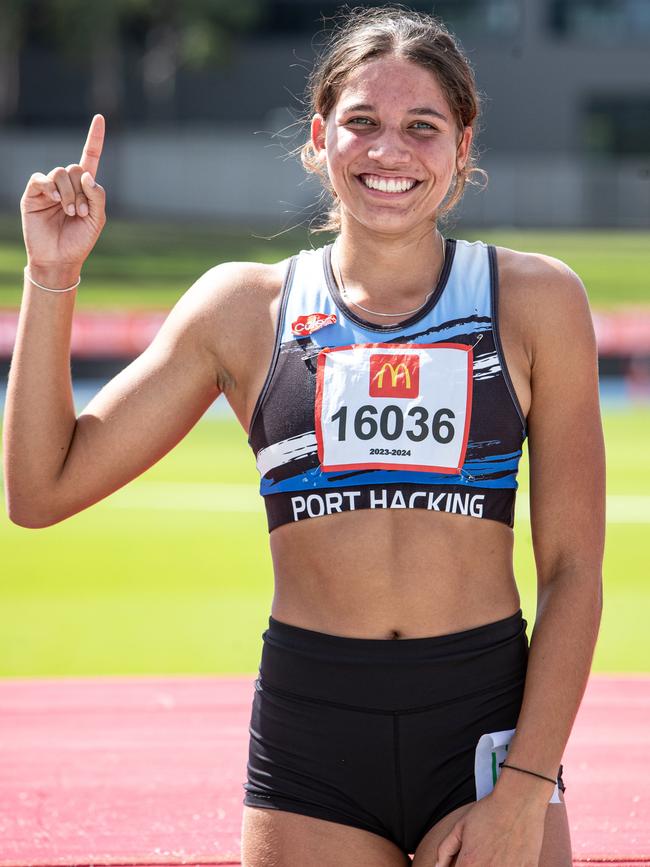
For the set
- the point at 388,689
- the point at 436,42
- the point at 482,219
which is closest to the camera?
the point at 388,689

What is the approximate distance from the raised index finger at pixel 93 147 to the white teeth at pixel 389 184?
1.69 ft

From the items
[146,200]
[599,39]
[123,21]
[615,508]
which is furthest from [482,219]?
[615,508]

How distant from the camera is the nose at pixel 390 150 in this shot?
2.53 metres

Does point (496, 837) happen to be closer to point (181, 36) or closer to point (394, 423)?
point (394, 423)

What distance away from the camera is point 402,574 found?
242 centimetres

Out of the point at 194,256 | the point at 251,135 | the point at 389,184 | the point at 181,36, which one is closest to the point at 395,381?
the point at 389,184

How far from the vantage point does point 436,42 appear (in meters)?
2.62

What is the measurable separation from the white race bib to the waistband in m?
0.30

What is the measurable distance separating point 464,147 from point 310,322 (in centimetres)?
46

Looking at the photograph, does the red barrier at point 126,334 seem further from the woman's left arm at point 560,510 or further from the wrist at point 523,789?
the wrist at point 523,789

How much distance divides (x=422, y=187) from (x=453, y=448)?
1.61 ft

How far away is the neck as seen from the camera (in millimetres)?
2605

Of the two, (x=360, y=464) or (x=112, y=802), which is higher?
(x=360, y=464)

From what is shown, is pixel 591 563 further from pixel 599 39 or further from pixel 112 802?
pixel 599 39
